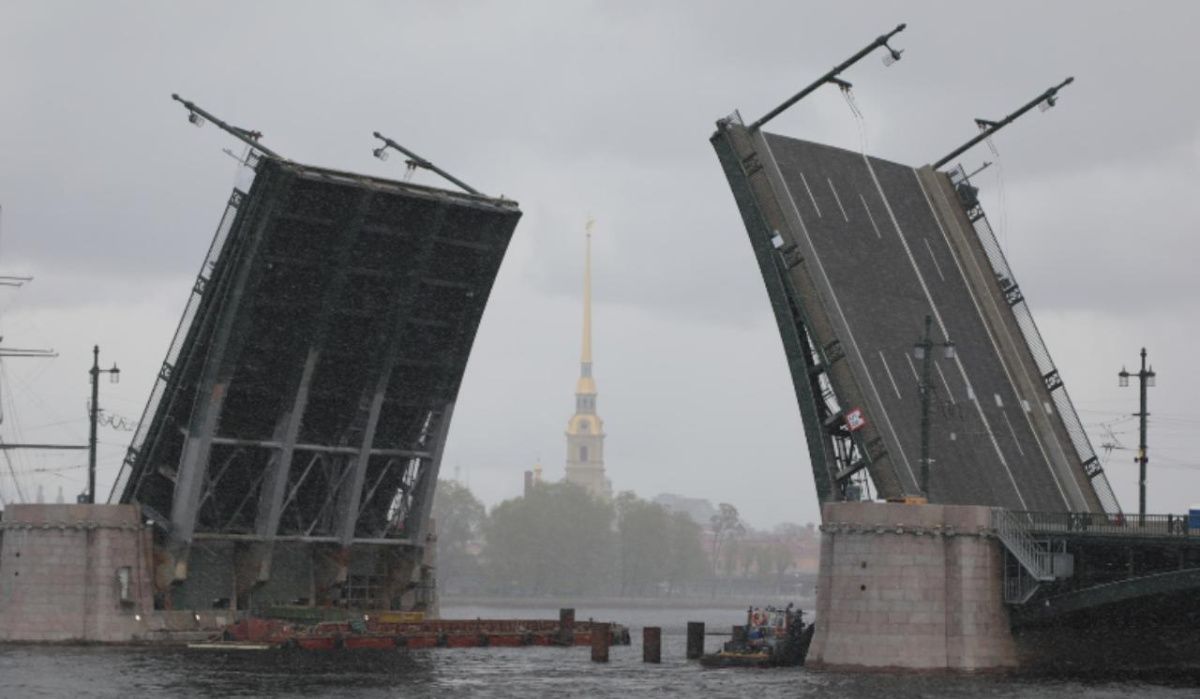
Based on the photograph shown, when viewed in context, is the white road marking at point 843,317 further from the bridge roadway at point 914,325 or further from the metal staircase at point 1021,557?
the metal staircase at point 1021,557

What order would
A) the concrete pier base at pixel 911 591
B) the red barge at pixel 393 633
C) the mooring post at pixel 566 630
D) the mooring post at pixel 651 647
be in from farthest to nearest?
the mooring post at pixel 566 630 < the red barge at pixel 393 633 < the mooring post at pixel 651 647 < the concrete pier base at pixel 911 591

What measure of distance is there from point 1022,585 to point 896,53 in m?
15.2

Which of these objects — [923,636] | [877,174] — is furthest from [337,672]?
[877,174]

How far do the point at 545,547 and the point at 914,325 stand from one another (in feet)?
414

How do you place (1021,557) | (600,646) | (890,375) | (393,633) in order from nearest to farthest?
(1021,557), (890,375), (600,646), (393,633)

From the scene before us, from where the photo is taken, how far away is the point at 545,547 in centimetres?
18925

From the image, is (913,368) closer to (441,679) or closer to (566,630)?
(566,630)

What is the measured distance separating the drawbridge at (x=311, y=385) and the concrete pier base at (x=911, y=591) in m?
14.3

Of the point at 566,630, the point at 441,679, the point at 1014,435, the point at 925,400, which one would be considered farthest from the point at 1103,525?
the point at 566,630

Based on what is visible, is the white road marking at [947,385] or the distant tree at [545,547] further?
the distant tree at [545,547]

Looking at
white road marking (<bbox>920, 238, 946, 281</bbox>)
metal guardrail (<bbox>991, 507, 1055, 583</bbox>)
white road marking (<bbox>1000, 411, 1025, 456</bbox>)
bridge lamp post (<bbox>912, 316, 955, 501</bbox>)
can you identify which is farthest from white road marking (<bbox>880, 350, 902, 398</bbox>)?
metal guardrail (<bbox>991, 507, 1055, 583</bbox>)

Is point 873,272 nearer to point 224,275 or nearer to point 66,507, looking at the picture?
point 224,275

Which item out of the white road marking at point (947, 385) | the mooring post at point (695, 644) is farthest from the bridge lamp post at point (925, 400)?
the mooring post at point (695, 644)

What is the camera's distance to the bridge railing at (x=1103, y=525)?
181 ft
